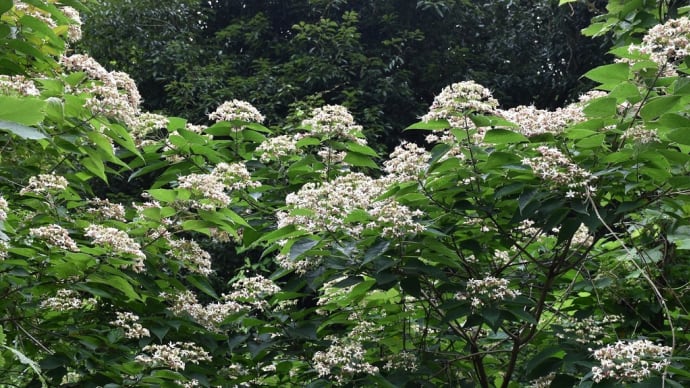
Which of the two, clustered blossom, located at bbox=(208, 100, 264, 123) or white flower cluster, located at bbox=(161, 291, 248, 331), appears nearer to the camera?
white flower cluster, located at bbox=(161, 291, 248, 331)

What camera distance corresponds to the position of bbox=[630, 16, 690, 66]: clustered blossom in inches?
91.1

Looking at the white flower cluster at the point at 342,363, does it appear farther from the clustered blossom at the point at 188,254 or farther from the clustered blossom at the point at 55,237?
the clustered blossom at the point at 55,237

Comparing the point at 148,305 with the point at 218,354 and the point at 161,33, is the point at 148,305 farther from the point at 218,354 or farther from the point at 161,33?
the point at 161,33

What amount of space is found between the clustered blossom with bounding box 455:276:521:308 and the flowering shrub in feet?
0.03

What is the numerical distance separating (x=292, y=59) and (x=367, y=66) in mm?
1023

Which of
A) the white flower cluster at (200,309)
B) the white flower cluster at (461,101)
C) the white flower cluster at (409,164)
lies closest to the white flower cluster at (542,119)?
the white flower cluster at (461,101)

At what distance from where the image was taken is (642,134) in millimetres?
2549

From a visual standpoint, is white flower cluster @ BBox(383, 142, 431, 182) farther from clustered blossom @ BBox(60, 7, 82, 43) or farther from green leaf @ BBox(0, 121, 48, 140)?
green leaf @ BBox(0, 121, 48, 140)

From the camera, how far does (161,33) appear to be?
34.8 feet

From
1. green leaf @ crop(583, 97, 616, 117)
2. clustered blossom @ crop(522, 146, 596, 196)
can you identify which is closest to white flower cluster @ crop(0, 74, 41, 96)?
clustered blossom @ crop(522, 146, 596, 196)

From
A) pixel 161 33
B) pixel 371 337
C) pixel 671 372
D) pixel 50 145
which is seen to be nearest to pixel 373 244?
pixel 371 337

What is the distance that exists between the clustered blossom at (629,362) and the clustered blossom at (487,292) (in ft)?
1.88

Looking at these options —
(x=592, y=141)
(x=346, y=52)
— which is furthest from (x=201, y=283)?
(x=346, y=52)

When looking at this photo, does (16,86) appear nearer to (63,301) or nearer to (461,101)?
(63,301)
